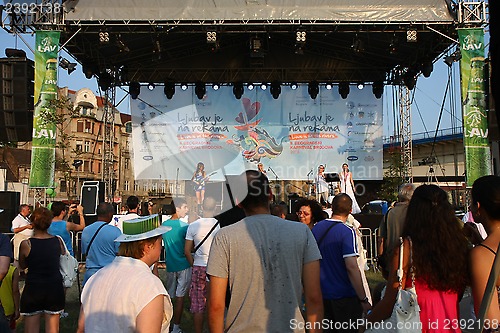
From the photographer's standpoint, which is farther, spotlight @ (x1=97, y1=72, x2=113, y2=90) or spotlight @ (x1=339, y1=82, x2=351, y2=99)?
spotlight @ (x1=339, y1=82, x2=351, y2=99)

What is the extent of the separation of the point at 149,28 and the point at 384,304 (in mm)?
11658

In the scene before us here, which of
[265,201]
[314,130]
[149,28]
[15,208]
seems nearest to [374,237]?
[314,130]

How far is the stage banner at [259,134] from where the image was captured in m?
15.6

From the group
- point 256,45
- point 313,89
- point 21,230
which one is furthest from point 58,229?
point 313,89

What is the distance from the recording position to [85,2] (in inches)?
488

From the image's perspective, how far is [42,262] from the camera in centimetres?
473

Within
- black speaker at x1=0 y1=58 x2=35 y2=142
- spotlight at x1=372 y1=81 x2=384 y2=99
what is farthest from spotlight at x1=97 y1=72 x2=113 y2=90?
spotlight at x1=372 y1=81 x2=384 y2=99

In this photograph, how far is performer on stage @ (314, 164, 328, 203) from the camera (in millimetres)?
15125

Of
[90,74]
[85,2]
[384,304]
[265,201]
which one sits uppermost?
[85,2]

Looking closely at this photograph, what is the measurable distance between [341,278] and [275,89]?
12335 mm

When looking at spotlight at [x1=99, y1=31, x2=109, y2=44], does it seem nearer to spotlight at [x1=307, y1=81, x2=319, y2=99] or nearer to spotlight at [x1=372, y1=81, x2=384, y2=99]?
spotlight at [x1=307, y1=81, x2=319, y2=99]

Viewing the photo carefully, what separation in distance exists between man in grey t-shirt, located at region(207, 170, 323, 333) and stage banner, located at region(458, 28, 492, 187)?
405 inches

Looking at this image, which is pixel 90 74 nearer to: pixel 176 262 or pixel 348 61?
pixel 348 61

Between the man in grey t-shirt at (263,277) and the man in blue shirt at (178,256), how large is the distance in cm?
355
